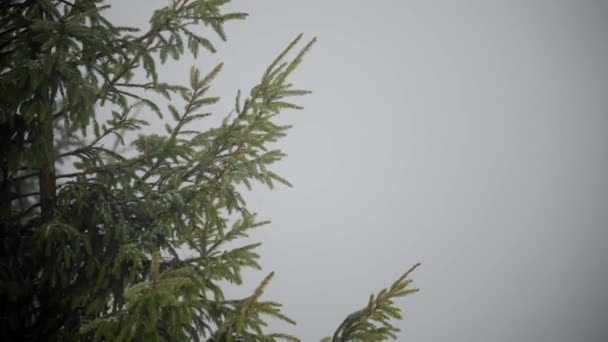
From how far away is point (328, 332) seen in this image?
89.9 meters

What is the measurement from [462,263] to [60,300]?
173640mm

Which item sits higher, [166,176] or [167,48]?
[167,48]

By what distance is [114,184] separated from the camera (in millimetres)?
3410

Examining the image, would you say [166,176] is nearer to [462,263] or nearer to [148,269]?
[148,269]

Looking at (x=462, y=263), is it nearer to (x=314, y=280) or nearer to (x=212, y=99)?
(x=314, y=280)

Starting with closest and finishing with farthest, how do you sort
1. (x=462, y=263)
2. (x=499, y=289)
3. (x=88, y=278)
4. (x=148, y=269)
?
(x=88, y=278) < (x=148, y=269) < (x=499, y=289) < (x=462, y=263)

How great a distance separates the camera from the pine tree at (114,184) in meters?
2.47

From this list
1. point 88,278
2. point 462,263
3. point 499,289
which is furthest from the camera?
point 462,263

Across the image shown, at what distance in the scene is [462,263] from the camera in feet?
512

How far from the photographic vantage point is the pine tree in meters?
2.47

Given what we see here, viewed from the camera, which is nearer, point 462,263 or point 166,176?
point 166,176

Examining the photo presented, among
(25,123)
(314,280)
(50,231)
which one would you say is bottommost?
(50,231)

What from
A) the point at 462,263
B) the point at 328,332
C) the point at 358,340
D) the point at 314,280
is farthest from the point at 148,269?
the point at 462,263

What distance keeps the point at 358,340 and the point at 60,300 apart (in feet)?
8.42
